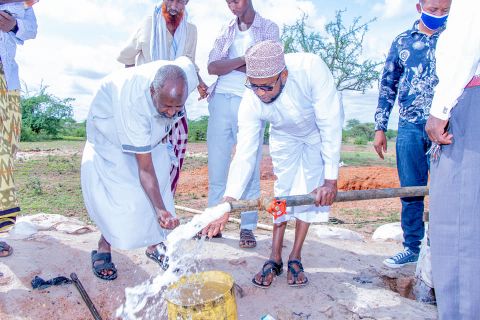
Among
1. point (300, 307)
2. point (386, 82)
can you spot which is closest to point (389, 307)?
point (300, 307)

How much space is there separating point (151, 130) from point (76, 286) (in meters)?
1.24

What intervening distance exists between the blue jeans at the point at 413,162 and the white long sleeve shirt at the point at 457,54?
161 centimetres

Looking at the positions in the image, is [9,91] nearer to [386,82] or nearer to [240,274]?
[240,274]

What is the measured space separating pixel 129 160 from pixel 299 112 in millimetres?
1316

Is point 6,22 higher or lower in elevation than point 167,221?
higher

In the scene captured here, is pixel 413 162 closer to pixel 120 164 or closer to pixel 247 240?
pixel 247 240

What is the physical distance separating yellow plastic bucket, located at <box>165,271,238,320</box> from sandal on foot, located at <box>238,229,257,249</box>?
1393 mm

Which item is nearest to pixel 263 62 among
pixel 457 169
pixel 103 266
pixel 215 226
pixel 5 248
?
pixel 215 226

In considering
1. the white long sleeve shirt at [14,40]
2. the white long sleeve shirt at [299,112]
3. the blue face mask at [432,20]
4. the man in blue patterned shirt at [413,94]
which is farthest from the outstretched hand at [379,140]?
the white long sleeve shirt at [14,40]

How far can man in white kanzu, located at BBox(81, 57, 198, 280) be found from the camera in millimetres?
3080

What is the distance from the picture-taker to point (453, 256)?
2.05 m

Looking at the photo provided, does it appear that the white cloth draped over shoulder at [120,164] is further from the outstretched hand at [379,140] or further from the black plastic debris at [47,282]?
the outstretched hand at [379,140]

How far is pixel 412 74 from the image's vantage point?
3543 millimetres

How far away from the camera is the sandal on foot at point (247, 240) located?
4094 mm
